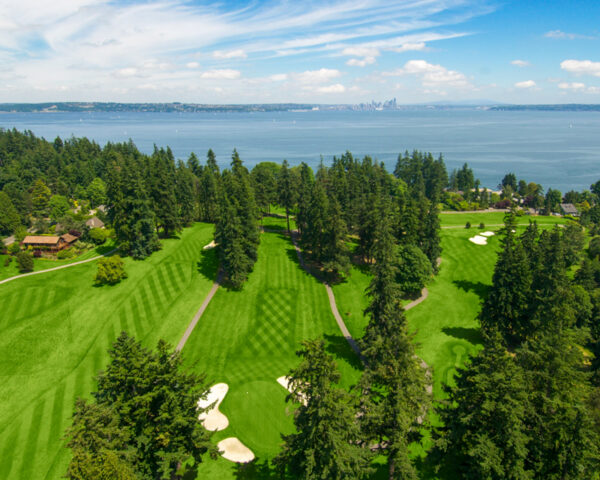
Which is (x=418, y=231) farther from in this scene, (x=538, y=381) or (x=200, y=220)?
(x=200, y=220)

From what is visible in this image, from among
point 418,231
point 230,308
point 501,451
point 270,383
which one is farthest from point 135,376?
point 418,231

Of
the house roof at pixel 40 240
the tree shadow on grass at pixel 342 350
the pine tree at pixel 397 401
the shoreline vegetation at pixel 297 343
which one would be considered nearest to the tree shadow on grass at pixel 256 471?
the shoreline vegetation at pixel 297 343

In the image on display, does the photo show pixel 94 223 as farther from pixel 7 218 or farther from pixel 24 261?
pixel 24 261

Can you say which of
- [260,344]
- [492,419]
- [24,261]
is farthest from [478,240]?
[24,261]

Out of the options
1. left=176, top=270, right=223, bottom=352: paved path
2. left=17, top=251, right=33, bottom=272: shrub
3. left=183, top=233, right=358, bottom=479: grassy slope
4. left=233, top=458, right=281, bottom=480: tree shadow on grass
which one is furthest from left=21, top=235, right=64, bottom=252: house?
left=233, top=458, right=281, bottom=480: tree shadow on grass

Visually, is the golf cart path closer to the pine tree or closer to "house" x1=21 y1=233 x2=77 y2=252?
the pine tree

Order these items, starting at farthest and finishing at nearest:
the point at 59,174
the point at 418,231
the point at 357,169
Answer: the point at 59,174
the point at 357,169
the point at 418,231
